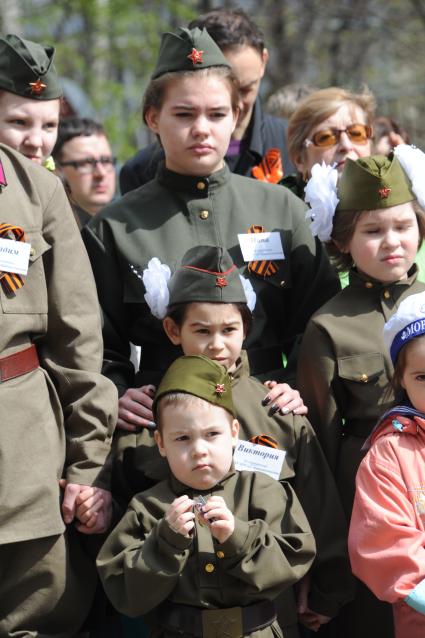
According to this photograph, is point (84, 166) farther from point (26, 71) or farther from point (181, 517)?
point (181, 517)

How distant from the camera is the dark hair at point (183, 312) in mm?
4148

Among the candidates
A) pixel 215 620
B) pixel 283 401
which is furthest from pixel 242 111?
pixel 215 620

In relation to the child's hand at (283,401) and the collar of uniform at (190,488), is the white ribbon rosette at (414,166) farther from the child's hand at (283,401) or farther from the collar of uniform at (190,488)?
the collar of uniform at (190,488)

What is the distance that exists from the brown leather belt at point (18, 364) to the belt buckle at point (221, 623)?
3.35ft

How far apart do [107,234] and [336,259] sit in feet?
3.09

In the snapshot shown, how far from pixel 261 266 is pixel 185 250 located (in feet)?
1.02

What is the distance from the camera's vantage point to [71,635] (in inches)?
157

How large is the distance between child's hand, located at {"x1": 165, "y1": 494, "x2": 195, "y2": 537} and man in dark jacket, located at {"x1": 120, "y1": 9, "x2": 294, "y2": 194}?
8.21 ft

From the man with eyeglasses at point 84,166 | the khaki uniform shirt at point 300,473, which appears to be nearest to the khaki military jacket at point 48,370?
the khaki uniform shirt at point 300,473

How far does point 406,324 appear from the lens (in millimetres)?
3924

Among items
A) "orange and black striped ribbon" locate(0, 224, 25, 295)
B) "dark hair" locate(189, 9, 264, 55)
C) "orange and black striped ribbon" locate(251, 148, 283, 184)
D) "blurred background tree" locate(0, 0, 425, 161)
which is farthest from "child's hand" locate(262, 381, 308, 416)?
"blurred background tree" locate(0, 0, 425, 161)

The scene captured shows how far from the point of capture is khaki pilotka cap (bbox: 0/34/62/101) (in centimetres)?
439

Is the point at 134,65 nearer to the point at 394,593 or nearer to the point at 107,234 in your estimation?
the point at 107,234

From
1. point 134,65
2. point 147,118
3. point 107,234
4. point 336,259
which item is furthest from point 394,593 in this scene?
point 134,65
